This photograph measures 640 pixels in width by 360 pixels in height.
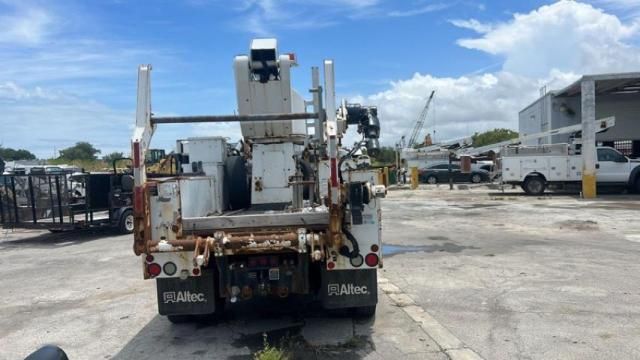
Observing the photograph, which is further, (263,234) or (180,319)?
(180,319)

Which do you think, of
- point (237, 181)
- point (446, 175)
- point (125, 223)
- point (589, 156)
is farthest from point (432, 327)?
point (446, 175)

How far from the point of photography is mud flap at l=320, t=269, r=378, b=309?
582 cm

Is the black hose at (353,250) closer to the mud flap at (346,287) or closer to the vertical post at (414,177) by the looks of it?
the mud flap at (346,287)

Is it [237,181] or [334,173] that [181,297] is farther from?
[237,181]

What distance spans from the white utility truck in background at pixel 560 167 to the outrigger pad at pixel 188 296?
2218cm

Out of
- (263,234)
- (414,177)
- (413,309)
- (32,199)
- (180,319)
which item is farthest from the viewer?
(414,177)

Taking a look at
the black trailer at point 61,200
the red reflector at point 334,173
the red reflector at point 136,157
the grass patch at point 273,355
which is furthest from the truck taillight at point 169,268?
the black trailer at point 61,200

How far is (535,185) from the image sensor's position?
84.4 feet

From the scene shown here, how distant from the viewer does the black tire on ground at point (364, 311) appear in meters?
6.34

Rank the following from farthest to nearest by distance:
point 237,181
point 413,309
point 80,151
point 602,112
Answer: point 80,151 < point 602,112 < point 237,181 < point 413,309

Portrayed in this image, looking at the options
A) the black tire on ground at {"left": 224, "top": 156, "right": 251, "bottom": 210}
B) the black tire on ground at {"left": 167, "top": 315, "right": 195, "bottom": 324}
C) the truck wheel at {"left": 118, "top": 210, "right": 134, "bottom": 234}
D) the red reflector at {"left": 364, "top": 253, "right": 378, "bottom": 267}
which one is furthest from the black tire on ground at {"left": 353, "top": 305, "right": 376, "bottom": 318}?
the truck wheel at {"left": 118, "top": 210, "right": 134, "bottom": 234}

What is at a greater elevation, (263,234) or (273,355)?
(263,234)

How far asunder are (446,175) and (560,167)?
50.7ft

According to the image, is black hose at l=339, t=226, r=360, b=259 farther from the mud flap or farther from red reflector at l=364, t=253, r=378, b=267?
the mud flap
